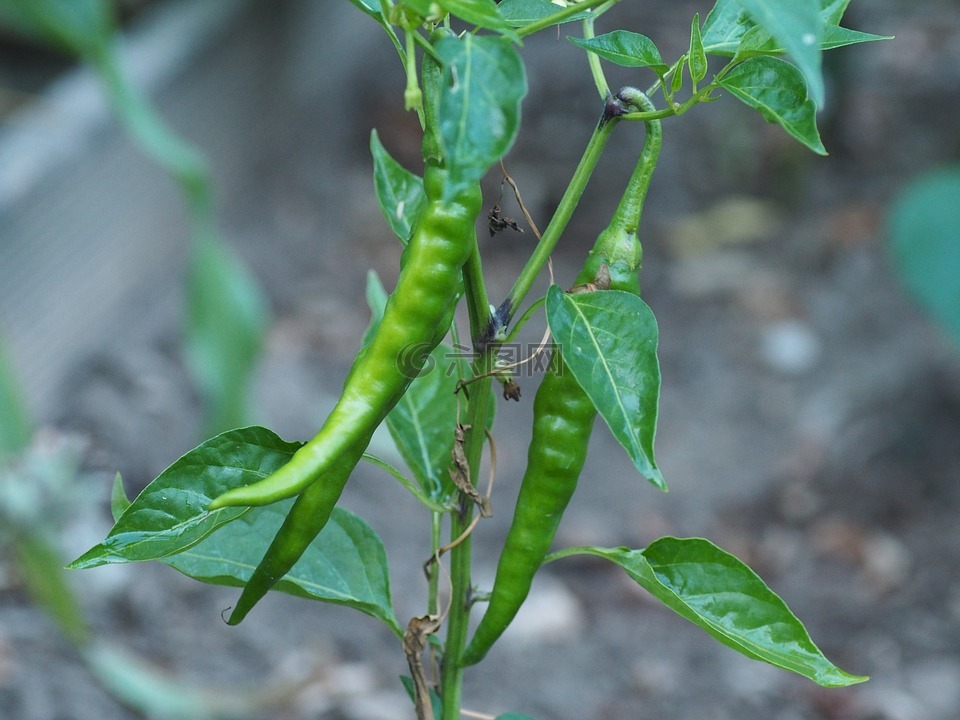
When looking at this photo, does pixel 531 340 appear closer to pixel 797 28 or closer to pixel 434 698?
pixel 434 698

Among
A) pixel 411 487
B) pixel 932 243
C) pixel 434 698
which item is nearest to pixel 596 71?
pixel 411 487

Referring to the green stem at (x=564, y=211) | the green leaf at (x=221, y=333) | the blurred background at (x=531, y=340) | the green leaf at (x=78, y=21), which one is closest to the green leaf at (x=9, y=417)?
the blurred background at (x=531, y=340)

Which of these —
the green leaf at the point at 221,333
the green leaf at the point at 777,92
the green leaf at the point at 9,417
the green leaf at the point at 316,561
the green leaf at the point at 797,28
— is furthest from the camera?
the green leaf at the point at 221,333

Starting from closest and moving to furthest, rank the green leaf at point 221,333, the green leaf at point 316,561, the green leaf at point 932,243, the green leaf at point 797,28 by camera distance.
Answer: the green leaf at point 797,28 → the green leaf at point 316,561 → the green leaf at point 221,333 → the green leaf at point 932,243

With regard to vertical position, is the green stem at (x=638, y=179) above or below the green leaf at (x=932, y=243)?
below

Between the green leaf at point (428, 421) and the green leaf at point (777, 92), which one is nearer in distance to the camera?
the green leaf at point (777, 92)

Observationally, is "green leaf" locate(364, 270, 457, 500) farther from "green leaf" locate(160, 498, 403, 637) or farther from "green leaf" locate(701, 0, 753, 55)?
"green leaf" locate(701, 0, 753, 55)

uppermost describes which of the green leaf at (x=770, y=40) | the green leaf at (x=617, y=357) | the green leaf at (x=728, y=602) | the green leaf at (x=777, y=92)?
the green leaf at (x=770, y=40)

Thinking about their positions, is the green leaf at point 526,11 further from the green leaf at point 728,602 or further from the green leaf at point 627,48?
the green leaf at point 728,602

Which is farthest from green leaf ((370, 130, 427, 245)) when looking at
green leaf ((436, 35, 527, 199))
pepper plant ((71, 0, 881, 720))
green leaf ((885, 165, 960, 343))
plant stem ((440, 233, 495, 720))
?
green leaf ((885, 165, 960, 343))
